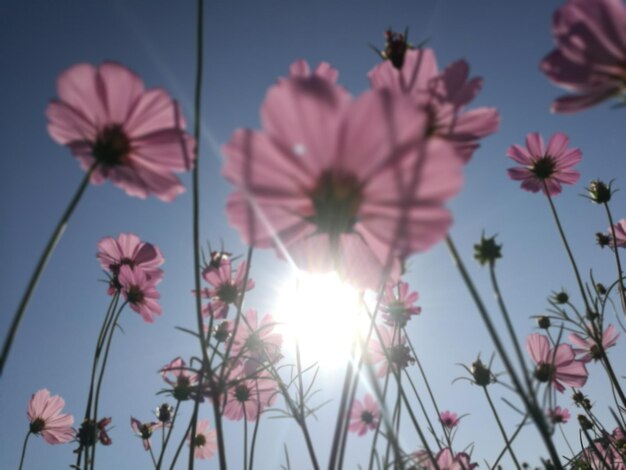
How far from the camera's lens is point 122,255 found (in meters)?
1.97

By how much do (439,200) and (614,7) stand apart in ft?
1.21

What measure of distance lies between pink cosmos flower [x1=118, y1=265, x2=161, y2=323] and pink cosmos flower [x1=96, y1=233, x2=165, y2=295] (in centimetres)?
3

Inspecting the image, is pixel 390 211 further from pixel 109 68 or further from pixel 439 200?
pixel 109 68

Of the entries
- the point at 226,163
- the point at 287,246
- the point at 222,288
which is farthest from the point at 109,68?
the point at 222,288

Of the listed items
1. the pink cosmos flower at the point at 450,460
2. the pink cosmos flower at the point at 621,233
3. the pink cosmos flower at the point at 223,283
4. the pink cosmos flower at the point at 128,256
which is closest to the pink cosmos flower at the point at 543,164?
the pink cosmos flower at the point at 621,233

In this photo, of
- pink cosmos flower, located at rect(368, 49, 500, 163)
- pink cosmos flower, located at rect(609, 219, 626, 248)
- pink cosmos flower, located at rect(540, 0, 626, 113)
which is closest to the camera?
pink cosmos flower, located at rect(540, 0, 626, 113)

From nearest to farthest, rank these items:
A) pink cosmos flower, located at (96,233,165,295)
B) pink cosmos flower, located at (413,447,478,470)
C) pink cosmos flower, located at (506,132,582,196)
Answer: pink cosmos flower, located at (413,447,478,470), pink cosmos flower, located at (96,233,165,295), pink cosmos flower, located at (506,132,582,196)

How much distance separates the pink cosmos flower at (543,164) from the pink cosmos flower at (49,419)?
8.85 feet

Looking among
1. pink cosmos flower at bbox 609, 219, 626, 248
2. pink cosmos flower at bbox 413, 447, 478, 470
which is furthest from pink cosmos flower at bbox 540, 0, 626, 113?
pink cosmos flower at bbox 609, 219, 626, 248

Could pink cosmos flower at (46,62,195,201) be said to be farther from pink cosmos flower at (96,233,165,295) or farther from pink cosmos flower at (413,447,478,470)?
pink cosmos flower at (413,447,478,470)

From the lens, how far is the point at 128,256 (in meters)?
1.97

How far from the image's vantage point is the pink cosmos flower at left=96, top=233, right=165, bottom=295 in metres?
1.85

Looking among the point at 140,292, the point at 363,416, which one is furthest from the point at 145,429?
the point at 363,416

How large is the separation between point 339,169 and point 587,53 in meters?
0.39
